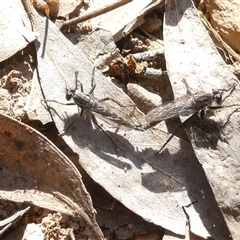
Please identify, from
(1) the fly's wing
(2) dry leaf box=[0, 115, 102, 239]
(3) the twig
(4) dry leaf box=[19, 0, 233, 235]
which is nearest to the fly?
(1) the fly's wing

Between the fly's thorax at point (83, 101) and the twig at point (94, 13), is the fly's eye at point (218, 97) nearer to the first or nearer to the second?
the fly's thorax at point (83, 101)

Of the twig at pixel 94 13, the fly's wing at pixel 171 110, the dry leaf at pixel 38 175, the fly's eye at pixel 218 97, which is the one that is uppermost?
the twig at pixel 94 13

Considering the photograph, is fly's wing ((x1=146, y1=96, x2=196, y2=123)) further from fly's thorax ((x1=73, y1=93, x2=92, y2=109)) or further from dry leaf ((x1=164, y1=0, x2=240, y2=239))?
fly's thorax ((x1=73, y1=93, x2=92, y2=109))

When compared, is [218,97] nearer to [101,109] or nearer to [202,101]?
[202,101]

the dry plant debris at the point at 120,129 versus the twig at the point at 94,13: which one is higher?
the twig at the point at 94,13

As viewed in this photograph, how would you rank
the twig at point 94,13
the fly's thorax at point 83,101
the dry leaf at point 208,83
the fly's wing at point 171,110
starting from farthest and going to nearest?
the twig at point 94,13
the fly's thorax at point 83,101
the fly's wing at point 171,110
the dry leaf at point 208,83

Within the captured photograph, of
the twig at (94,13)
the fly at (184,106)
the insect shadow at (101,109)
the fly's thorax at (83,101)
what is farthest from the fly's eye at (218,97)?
the twig at (94,13)

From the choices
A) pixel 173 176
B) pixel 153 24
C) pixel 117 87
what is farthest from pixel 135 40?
pixel 173 176
